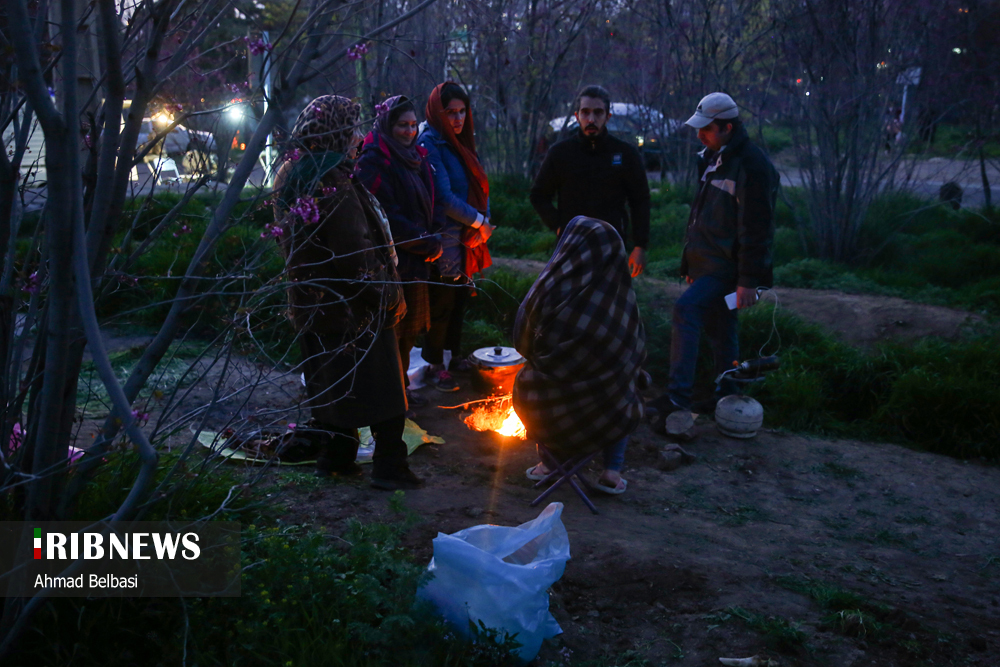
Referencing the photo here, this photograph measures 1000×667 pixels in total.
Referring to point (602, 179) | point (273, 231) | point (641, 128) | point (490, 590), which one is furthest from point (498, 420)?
point (641, 128)

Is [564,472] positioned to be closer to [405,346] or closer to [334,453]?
[334,453]

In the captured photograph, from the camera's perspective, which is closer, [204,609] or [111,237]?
[111,237]

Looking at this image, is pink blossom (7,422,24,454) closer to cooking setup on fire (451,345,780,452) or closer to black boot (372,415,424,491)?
black boot (372,415,424,491)

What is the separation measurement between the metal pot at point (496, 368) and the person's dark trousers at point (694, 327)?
3.52ft

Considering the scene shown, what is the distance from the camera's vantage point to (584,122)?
5.39 m

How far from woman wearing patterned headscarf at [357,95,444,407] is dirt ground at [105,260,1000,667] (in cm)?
88

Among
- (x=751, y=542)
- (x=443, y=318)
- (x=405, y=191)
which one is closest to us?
(x=751, y=542)

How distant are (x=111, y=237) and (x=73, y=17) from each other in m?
0.68

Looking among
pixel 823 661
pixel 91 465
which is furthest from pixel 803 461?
pixel 91 465

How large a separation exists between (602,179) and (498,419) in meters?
1.84

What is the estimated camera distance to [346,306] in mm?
3559

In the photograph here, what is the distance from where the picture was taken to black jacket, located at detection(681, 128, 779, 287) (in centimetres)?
485

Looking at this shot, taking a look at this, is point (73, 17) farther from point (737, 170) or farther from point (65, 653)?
point (737, 170)

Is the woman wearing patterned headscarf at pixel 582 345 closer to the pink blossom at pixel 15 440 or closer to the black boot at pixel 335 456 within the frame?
the black boot at pixel 335 456
